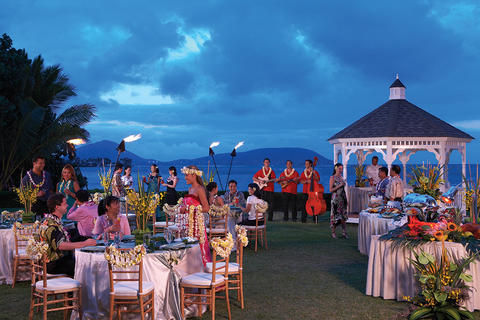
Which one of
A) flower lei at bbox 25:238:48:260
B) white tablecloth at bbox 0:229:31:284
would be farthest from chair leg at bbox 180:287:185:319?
white tablecloth at bbox 0:229:31:284

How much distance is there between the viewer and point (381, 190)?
10336 millimetres

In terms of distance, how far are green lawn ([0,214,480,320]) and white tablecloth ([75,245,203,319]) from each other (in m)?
0.78

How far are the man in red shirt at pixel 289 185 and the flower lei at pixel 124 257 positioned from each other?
9.85 meters

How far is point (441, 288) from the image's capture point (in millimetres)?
5449

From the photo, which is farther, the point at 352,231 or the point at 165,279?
the point at 352,231

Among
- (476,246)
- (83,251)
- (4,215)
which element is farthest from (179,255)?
(4,215)

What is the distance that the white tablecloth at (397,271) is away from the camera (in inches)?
226

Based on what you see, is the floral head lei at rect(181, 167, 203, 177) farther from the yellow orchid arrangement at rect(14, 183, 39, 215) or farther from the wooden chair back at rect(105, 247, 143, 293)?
the yellow orchid arrangement at rect(14, 183, 39, 215)

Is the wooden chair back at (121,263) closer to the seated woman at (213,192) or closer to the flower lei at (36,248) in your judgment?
the flower lei at (36,248)

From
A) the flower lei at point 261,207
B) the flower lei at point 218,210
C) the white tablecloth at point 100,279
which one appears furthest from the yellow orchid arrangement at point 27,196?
the flower lei at point 261,207

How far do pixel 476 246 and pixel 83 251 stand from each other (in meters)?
4.56

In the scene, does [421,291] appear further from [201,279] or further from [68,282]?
[68,282]

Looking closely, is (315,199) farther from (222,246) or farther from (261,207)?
(222,246)

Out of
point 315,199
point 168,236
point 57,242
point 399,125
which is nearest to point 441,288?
point 168,236
